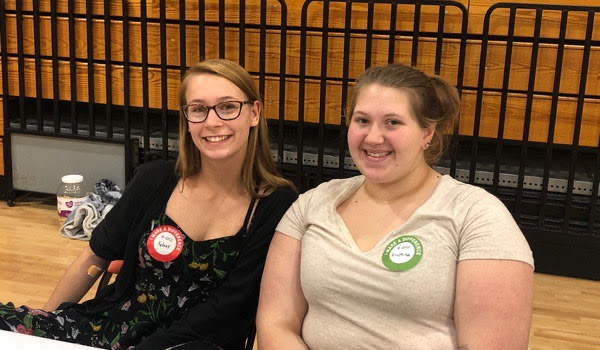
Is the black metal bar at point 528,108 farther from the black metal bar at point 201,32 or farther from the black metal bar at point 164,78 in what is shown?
the black metal bar at point 164,78

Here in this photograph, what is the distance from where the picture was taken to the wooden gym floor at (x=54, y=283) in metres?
3.07

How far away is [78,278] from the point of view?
2.05m

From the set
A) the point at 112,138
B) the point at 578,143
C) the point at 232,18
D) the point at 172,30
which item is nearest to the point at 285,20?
the point at 232,18

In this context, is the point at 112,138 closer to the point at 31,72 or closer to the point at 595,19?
the point at 31,72

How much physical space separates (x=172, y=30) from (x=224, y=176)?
235 cm

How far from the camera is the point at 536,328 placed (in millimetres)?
3111

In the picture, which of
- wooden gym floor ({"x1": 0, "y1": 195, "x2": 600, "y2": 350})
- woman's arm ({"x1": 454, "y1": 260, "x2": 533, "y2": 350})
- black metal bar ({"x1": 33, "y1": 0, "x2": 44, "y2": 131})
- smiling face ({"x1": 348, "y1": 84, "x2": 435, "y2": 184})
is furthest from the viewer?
black metal bar ({"x1": 33, "y1": 0, "x2": 44, "y2": 131})

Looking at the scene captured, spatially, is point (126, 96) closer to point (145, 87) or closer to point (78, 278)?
point (145, 87)

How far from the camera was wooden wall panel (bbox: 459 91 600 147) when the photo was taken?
3.62m

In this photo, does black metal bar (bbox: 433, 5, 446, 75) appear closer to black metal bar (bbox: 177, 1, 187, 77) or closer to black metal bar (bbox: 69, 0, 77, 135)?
black metal bar (bbox: 177, 1, 187, 77)

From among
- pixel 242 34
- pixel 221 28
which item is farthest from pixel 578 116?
pixel 221 28

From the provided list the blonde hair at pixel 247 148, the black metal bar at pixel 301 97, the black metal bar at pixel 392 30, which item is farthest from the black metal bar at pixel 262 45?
the blonde hair at pixel 247 148

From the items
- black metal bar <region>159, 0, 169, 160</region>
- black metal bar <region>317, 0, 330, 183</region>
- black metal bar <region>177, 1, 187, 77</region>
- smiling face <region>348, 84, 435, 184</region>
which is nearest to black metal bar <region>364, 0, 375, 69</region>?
black metal bar <region>317, 0, 330, 183</region>

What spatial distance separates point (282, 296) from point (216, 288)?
0.80ft
